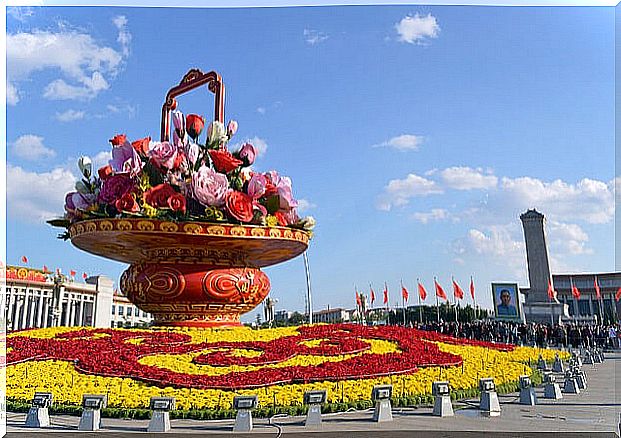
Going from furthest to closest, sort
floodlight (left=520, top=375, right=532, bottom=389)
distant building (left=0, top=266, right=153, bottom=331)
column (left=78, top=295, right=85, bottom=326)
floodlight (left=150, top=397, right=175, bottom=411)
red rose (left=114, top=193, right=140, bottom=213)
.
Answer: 1. column (left=78, top=295, right=85, bottom=326)
2. distant building (left=0, top=266, right=153, bottom=331)
3. red rose (left=114, top=193, right=140, bottom=213)
4. floodlight (left=520, top=375, right=532, bottom=389)
5. floodlight (left=150, top=397, right=175, bottom=411)

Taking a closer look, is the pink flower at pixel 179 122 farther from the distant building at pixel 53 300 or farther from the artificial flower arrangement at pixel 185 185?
the distant building at pixel 53 300

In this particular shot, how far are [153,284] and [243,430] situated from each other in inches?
207

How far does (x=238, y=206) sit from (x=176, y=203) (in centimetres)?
103

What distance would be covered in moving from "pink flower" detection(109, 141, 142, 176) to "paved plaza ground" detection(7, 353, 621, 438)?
15.5 ft

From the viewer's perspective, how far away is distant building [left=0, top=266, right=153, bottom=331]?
22156mm

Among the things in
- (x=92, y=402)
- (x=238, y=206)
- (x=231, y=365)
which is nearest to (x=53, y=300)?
(x=238, y=206)

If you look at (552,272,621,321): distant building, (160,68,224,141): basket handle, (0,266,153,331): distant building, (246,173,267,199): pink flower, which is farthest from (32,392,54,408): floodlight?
(552,272,621,321): distant building

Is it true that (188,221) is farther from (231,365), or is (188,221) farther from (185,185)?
(231,365)

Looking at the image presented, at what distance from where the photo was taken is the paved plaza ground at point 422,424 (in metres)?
5.34

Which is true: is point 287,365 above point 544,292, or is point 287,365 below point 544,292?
below

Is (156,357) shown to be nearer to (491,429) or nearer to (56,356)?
(56,356)

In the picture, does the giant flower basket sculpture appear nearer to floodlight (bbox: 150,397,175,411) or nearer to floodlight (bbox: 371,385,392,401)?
floodlight (bbox: 150,397,175,411)

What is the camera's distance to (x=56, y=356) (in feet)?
27.7

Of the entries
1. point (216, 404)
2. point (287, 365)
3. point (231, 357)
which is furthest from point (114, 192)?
point (216, 404)
